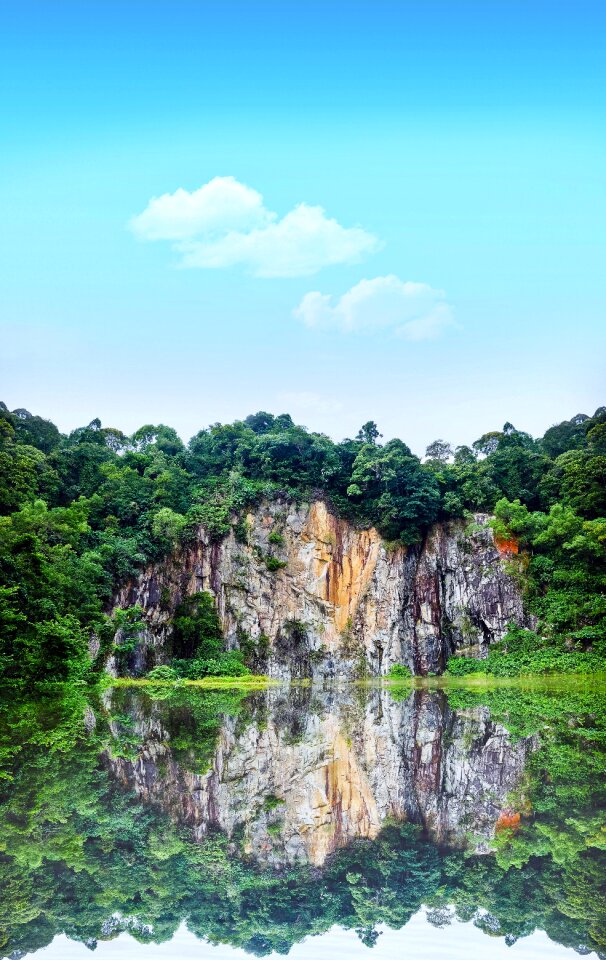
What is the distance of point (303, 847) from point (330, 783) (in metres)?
2.36

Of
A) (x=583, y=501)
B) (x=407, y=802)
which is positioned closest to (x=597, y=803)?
(x=407, y=802)

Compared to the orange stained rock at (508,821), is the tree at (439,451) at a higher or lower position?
higher

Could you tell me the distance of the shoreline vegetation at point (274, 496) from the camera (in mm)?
34500

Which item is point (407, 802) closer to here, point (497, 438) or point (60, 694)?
point (60, 694)

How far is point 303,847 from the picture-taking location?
264 inches

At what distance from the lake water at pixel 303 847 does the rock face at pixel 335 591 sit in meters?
26.7

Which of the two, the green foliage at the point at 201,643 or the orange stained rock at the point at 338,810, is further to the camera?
the green foliage at the point at 201,643

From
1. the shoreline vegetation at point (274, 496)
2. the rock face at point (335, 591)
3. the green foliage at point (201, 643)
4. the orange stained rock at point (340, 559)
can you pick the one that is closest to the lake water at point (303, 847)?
the shoreline vegetation at point (274, 496)

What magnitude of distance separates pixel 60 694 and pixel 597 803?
17.9m

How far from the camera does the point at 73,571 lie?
32031 millimetres

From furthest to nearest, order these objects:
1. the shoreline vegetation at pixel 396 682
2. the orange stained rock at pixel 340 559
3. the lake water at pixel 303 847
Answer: the orange stained rock at pixel 340 559 < the shoreline vegetation at pixel 396 682 < the lake water at pixel 303 847

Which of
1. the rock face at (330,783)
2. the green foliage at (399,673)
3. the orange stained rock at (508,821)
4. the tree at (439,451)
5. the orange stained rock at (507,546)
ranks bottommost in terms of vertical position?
the green foliage at (399,673)

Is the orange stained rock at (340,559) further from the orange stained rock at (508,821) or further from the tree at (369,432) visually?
the orange stained rock at (508,821)

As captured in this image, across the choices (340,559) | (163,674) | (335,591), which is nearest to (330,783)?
(163,674)
